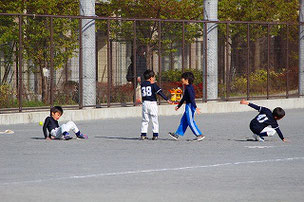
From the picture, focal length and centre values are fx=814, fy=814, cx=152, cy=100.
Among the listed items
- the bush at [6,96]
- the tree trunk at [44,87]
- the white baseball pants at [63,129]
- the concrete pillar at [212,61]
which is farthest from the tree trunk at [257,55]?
the white baseball pants at [63,129]

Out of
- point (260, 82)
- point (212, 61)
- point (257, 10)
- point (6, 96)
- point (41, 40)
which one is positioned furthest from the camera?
point (257, 10)

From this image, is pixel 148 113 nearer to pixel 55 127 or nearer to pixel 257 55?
pixel 55 127

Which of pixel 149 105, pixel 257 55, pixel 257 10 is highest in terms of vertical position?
pixel 257 10

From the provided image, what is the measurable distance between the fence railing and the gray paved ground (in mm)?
3077

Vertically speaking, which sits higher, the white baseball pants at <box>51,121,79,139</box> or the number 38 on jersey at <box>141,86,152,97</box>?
the number 38 on jersey at <box>141,86,152,97</box>

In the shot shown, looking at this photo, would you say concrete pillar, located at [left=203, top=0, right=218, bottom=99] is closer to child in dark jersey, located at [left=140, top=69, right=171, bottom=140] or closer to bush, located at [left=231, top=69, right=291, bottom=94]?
bush, located at [left=231, top=69, right=291, bottom=94]

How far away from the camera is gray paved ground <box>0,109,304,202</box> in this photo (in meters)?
9.44

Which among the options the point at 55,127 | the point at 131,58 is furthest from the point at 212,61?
the point at 55,127

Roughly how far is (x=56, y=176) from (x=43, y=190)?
1.24 meters

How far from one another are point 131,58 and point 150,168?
40.6 ft

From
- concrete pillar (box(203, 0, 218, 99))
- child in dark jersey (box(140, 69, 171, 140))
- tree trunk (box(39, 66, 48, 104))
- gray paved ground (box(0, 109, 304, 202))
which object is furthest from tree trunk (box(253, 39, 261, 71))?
child in dark jersey (box(140, 69, 171, 140))

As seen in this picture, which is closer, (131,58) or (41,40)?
(41,40)

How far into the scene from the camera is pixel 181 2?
113 feet

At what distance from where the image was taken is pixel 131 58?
24.0 meters
